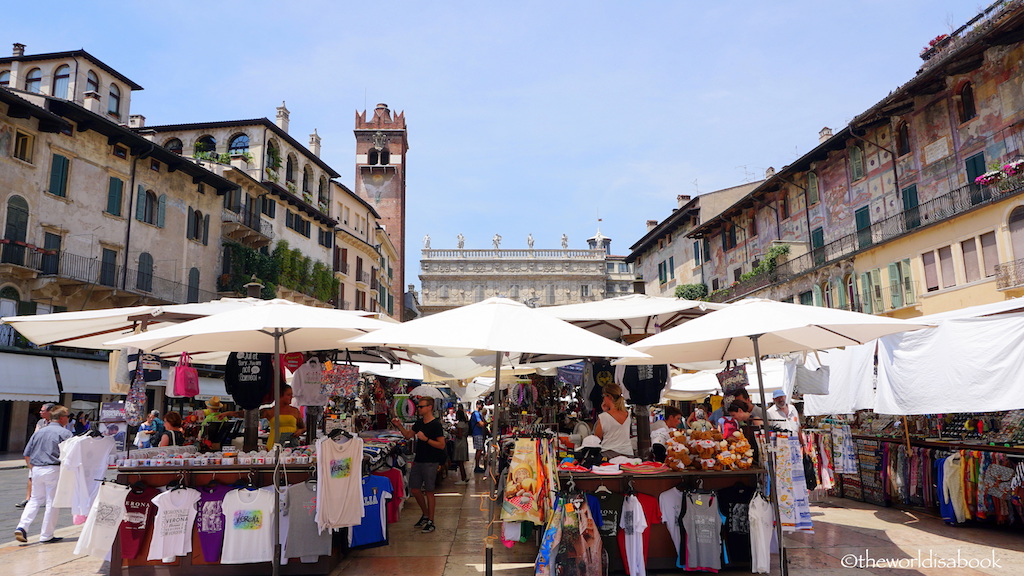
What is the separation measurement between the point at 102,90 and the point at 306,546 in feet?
106

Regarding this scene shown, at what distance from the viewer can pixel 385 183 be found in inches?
2211

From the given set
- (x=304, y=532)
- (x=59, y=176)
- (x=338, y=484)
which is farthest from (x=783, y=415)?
(x=59, y=176)

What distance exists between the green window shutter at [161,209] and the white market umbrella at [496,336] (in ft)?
81.2

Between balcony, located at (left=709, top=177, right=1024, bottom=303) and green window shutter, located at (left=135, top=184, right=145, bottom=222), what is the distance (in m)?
27.3

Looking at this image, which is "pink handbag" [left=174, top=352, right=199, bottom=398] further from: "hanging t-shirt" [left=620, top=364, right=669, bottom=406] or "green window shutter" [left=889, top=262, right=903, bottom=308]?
"green window shutter" [left=889, top=262, right=903, bottom=308]

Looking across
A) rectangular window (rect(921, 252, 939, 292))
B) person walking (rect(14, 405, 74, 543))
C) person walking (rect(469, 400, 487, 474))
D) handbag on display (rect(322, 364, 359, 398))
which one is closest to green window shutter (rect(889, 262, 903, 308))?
rectangular window (rect(921, 252, 939, 292))

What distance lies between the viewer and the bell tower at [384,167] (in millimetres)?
55906

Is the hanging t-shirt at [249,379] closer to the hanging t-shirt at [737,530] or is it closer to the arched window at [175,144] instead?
the hanging t-shirt at [737,530]

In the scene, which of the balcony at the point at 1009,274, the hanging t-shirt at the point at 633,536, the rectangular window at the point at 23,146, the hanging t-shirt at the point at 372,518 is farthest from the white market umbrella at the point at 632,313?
the rectangular window at the point at 23,146

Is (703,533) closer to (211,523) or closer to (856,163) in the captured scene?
(211,523)

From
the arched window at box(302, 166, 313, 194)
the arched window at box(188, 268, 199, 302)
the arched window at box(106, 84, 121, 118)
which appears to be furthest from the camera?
the arched window at box(302, 166, 313, 194)

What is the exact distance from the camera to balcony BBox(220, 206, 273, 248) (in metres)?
30.3

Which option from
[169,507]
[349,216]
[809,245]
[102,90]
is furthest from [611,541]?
[349,216]

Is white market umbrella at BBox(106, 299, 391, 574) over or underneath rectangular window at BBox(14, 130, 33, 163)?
underneath
